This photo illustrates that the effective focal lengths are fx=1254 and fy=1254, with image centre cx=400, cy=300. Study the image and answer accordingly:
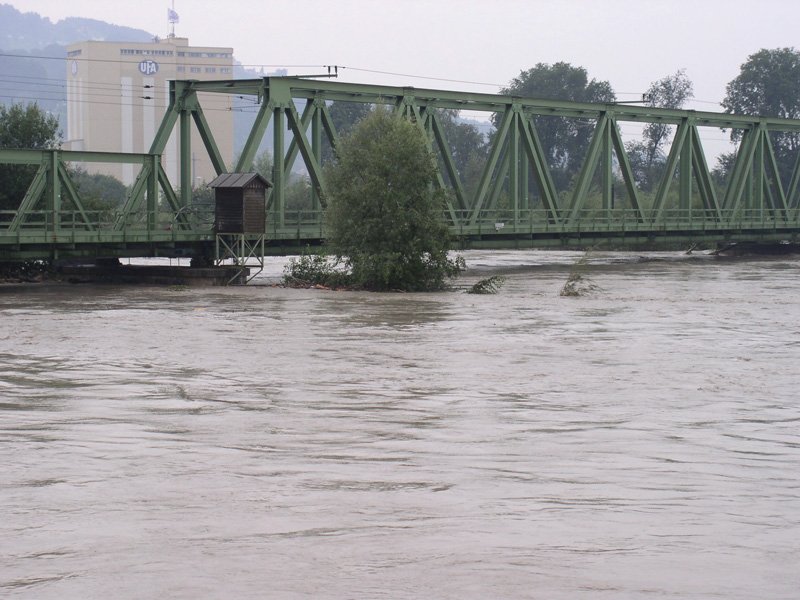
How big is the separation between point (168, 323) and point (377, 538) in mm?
18427

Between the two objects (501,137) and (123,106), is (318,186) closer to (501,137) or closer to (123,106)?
(501,137)

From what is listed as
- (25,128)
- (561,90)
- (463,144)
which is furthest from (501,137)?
Result: (463,144)

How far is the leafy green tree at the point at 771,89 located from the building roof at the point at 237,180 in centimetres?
7951

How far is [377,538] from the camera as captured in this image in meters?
9.11

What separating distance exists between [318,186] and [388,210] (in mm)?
8931

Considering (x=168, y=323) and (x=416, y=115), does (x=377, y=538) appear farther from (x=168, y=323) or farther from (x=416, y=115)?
(x=416, y=115)

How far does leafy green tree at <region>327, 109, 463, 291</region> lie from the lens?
38969mm

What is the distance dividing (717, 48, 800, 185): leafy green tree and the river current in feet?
308

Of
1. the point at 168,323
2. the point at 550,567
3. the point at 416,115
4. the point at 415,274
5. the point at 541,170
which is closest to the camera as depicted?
the point at 550,567

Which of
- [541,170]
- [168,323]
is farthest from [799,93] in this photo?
[168,323]

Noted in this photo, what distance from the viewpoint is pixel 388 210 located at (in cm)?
3891

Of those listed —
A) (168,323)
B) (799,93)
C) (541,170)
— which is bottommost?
(168,323)

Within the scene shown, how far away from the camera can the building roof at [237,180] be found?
133 feet

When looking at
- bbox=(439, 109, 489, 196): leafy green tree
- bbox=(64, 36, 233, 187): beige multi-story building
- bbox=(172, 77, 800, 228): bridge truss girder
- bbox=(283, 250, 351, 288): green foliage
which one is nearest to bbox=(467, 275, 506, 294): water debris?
bbox=(283, 250, 351, 288): green foliage
